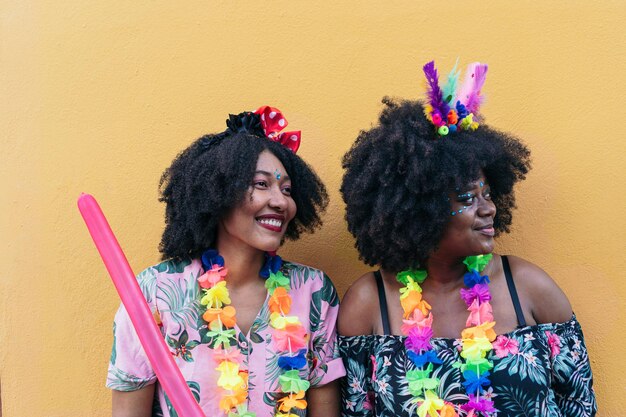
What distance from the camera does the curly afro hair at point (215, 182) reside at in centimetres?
271

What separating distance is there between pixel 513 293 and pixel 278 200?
101 centimetres

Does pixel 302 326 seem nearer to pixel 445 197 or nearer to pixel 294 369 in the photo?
pixel 294 369

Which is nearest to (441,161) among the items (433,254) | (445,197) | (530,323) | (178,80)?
(445,197)

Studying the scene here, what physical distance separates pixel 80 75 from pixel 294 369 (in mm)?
1842

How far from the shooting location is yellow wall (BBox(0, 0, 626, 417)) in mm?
3242

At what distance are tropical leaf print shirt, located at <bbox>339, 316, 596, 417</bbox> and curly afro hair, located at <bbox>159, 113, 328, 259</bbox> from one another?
2.34ft

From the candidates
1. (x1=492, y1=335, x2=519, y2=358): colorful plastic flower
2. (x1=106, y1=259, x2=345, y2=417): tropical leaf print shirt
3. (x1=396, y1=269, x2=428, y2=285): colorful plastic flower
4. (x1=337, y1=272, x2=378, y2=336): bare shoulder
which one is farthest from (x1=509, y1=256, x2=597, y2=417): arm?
(x1=106, y1=259, x2=345, y2=417): tropical leaf print shirt

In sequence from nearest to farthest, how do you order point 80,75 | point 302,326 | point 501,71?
point 302,326 → point 501,71 → point 80,75

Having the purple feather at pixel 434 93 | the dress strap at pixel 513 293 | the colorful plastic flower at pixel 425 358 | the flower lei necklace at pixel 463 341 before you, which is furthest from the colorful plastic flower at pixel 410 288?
the purple feather at pixel 434 93

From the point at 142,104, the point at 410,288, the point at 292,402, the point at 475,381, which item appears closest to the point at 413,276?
the point at 410,288

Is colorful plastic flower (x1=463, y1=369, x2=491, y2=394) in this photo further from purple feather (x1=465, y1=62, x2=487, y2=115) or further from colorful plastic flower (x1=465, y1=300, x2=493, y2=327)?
purple feather (x1=465, y1=62, x2=487, y2=115)

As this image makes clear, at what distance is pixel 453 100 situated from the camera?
8.90ft

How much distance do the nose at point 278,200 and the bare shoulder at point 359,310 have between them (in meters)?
0.49

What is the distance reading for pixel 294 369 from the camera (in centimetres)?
271
